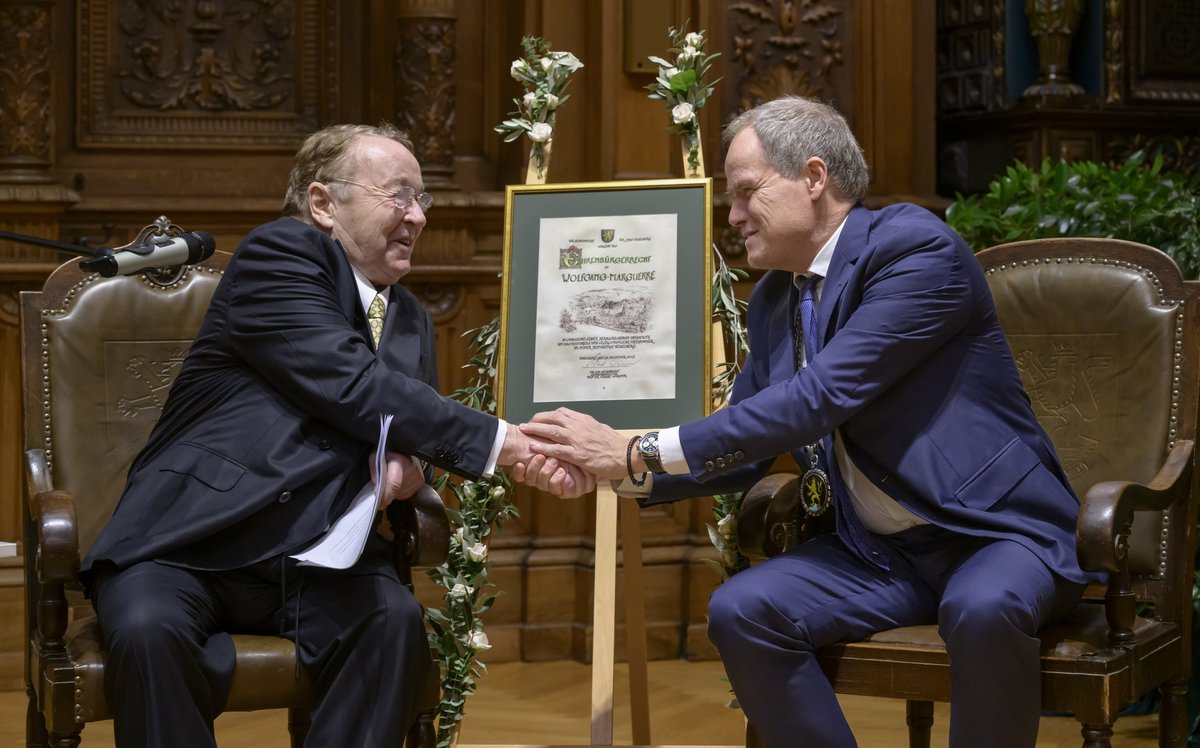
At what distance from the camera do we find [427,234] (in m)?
5.17

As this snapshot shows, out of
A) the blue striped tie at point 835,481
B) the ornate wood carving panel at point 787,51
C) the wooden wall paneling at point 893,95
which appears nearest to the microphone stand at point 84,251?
the blue striped tie at point 835,481

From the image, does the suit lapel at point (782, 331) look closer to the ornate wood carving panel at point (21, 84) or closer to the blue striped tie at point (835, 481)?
the blue striped tie at point (835, 481)

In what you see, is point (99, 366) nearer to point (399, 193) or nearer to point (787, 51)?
point (399, 193)

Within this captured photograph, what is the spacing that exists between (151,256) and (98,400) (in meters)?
1.19

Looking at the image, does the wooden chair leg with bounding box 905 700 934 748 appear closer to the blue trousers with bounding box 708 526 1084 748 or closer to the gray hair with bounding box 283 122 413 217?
the blue trousers with bounding box 708 526 1084 748

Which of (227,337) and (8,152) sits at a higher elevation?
(8,152)

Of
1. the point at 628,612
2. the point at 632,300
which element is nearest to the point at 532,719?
the point at 628,612

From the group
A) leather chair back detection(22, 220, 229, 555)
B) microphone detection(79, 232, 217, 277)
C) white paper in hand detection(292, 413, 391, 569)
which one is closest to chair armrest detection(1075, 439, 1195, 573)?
white paper in hand detection(292, 413, 391, 569)

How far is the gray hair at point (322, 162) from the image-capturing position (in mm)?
3299

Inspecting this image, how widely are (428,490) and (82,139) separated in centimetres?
261

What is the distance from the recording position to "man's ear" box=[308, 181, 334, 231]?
3301 millimetres

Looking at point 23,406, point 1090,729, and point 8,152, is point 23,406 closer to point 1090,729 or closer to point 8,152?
point 8,152

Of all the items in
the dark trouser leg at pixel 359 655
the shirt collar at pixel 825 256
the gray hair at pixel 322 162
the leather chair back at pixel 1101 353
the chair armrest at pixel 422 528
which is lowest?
the dark trouser leg at pixel 359 655

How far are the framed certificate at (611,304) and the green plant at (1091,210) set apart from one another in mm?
1359
